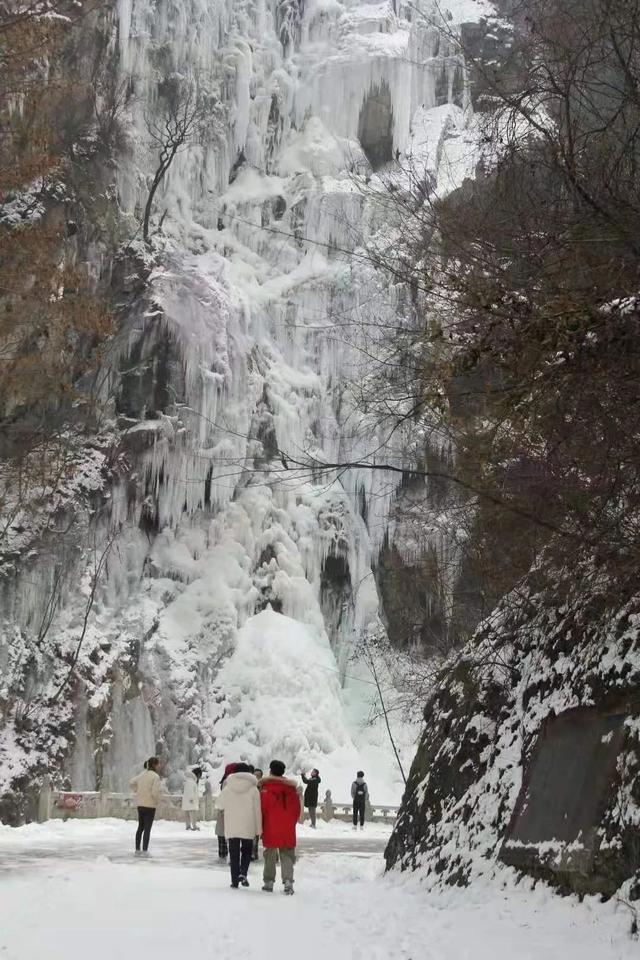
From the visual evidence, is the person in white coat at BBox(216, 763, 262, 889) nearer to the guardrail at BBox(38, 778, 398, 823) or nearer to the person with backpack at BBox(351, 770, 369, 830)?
the guardrail at BBox(38, 778, 398, 823)

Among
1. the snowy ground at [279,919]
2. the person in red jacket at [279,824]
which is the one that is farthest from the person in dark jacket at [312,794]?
the person in red jacket at [279,824]

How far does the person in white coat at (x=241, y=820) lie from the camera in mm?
10047

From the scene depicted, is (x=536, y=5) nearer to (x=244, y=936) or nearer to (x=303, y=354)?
(x=244, y=936)

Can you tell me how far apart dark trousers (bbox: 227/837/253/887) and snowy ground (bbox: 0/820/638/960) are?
0.18m

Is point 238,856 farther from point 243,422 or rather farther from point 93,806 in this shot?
point 243,422

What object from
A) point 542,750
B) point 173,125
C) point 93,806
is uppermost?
point 173,125

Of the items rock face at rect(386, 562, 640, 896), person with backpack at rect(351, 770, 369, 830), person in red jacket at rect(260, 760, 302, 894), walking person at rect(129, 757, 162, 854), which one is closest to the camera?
rock face at rect(386, 562, 640, 896)

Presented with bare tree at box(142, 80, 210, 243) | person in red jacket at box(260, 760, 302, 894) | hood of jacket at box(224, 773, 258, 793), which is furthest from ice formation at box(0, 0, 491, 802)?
person in red jacket at box(260, 760, 302, 894)

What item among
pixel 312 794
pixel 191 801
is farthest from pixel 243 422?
pixel 191 801

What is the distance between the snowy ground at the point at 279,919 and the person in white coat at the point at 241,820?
243 millimetres

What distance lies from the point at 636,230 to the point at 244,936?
4.87m

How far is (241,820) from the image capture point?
1025cm

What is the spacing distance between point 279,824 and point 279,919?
212 centimetres

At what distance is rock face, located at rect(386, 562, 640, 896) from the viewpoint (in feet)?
23.6
